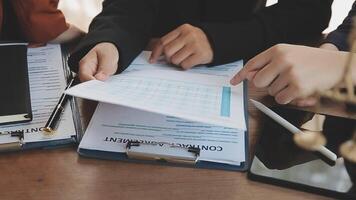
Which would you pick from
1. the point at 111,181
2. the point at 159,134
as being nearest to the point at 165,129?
the point at 159,134

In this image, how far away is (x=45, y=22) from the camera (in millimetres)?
917

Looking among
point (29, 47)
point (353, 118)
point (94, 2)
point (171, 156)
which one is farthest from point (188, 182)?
point (94, 2)

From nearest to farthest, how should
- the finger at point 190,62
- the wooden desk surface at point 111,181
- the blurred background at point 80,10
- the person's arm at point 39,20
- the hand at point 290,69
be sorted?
the wooden desk surface at point 111,181 → the hand at point 290,69 → the finger at point 190,62 → the person's arm at point 39,20 → the blurred background at point 80,10

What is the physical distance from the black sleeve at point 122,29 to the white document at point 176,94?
0.09 metres

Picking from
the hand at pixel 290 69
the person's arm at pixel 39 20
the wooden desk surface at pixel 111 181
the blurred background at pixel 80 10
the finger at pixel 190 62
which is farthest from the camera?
the blurred background at pixel 80 10

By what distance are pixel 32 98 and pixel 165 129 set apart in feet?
0.80

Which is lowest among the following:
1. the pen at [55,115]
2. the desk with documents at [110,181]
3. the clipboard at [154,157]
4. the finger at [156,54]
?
the desk with documents at [110,181]

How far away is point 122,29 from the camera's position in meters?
0.83

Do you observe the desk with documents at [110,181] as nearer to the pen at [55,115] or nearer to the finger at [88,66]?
the pen at [55,115]

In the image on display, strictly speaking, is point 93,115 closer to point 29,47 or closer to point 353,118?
point 29,47

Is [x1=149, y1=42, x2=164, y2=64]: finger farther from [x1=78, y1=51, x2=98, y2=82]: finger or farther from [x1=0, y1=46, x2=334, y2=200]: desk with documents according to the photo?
[x1=0, y1=46, x2=334, y2=200]: desk with documents

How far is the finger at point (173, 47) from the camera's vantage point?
771 mm

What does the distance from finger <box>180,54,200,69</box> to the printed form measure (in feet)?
0.32

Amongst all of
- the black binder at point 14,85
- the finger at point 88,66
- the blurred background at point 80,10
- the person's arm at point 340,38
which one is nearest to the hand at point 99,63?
the finger at point 88,66
